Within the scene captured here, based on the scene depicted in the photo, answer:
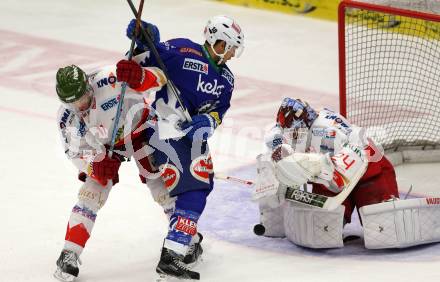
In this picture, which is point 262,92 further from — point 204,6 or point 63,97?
point 63,97

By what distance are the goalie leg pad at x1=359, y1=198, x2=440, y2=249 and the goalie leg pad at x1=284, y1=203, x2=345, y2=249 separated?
15 cm

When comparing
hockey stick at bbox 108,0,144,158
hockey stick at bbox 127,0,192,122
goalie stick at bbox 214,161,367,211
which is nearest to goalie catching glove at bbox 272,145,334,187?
goalie stick at bbox 214,161,367,211

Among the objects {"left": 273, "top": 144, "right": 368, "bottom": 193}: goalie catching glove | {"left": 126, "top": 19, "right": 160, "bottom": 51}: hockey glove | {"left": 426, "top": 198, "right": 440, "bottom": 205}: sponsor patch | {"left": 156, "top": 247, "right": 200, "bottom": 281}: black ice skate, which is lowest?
{"left": 156, "top": 247, "right": 200, "bottom": 281}: black ice skate

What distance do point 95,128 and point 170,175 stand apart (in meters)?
0.42

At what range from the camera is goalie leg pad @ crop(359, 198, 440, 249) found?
5.59m

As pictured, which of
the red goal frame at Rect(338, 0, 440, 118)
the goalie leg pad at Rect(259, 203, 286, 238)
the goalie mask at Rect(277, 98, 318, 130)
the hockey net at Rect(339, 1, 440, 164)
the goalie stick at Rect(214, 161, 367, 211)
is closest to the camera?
the goalie stick at Rect(214, 161, 367, 211)

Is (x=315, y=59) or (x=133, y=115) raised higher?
(x=133, y=115)

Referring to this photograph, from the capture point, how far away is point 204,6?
11.5m

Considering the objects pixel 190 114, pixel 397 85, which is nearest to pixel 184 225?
pixel 190 114

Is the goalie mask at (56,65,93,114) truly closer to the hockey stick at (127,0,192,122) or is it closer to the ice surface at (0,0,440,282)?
the hockey stick at (127,0,192,122)

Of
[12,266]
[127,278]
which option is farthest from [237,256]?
[12,266]

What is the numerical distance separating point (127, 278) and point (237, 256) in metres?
0.65

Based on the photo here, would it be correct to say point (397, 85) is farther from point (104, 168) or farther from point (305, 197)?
point (104, 168)

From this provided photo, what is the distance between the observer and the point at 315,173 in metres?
5.43
